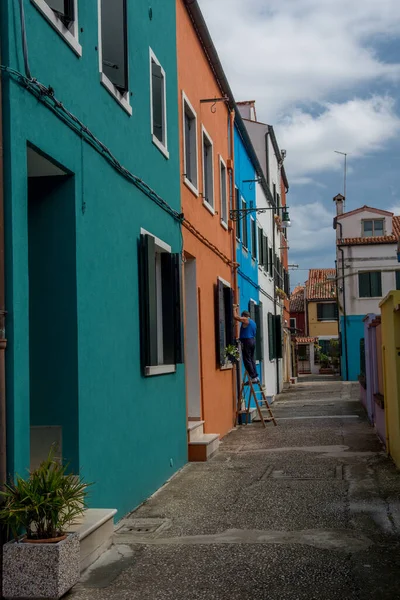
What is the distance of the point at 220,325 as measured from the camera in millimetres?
13297

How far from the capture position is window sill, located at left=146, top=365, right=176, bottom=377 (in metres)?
7.99

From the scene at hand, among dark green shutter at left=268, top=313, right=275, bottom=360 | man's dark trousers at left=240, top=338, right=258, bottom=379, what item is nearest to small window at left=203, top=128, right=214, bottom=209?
man's dark trousers at left=240, top=338, right=258, bottom=379

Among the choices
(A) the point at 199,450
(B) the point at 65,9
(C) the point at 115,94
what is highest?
(B) the point at 65,9

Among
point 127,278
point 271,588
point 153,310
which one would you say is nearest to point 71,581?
point 271,588

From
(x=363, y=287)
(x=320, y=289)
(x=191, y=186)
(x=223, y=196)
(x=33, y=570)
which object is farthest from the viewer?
(x=320, y=289)

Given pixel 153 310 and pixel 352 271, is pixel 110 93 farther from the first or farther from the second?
pixel 352 271

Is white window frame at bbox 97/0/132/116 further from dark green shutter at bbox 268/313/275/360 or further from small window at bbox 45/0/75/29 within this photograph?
dark green shutter at bbox 268/313/275/360

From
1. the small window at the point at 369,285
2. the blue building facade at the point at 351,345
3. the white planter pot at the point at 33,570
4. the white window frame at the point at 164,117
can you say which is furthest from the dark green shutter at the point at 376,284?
the white planter pot at the point at 33,570

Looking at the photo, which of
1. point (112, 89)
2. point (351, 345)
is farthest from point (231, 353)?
point (351, 345)

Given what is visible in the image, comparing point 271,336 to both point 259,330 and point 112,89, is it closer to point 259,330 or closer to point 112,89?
point 259,330

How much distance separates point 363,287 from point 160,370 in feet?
106

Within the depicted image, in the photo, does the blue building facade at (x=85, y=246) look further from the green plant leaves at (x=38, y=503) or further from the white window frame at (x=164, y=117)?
the green plant leaves at (x=38, y=503)

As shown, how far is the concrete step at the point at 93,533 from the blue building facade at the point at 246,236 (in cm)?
1122

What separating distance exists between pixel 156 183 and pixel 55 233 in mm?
3291
